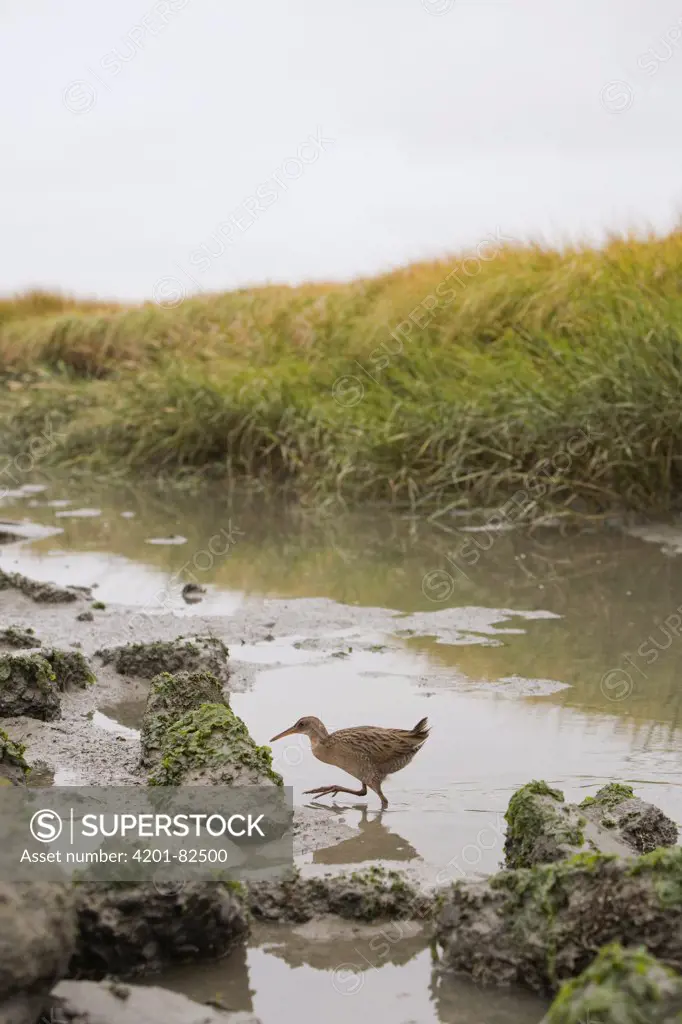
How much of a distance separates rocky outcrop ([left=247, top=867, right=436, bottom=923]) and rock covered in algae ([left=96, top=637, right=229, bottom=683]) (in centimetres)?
176

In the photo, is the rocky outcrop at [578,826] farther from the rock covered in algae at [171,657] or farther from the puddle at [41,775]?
the rock covered in algae at [171,657]

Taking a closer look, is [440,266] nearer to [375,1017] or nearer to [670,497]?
[670,497]

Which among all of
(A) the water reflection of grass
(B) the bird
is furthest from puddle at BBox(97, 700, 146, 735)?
(A) the water reflection of grass

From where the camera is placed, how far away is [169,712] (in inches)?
135

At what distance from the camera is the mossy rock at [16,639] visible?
442 cm

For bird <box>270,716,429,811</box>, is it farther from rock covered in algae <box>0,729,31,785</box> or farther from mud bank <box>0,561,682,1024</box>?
rock covered in algae <box>0,729,31,785</box>

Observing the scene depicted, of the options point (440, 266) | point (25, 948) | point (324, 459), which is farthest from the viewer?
point (440, 266)

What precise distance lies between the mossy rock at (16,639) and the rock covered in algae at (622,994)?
3.03 meters

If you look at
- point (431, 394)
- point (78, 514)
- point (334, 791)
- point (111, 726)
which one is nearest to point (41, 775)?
point (111, 726)

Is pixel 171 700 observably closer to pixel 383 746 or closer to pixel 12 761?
pixel 12 761

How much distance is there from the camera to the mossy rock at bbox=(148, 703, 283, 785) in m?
2.93

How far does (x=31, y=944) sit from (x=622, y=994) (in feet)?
3.01

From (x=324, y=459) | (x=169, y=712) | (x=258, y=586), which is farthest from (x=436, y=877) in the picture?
(x=324, y=459)

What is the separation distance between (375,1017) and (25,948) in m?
0.64
